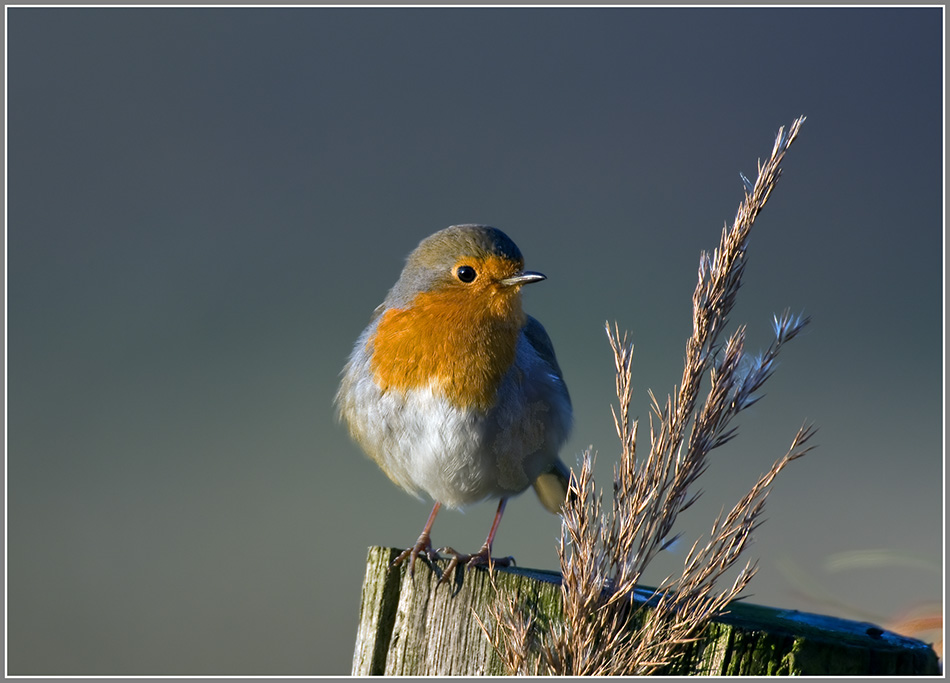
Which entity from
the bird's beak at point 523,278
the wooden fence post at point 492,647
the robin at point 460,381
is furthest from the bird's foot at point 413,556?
the bird's beak at point 523,278

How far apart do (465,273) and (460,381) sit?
0.36 metres

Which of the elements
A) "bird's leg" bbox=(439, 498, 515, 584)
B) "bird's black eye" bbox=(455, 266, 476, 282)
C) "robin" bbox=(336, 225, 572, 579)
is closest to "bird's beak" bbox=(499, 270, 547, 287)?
"robin" bbox=(336, 225, 572, 579)

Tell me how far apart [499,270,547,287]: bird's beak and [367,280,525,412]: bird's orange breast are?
0.05 meters

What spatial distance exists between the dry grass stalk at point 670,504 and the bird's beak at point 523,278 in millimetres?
829

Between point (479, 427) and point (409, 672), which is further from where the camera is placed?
point (479, 427)

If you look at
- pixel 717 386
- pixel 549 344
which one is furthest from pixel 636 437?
pixel 549 344

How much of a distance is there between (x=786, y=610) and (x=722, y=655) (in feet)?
2.70

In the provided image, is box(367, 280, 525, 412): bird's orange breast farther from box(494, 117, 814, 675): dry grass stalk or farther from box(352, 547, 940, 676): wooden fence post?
box(494, 117, 814, 675): dry grass stalk

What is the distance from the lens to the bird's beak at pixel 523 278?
8.84 ft

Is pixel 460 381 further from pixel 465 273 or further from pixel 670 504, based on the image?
pixel 670 504

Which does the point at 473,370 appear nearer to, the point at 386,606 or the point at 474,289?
the point at 474,289

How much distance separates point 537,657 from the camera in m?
1.94

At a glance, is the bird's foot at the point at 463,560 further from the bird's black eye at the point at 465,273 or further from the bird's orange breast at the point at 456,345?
the bird's black eye at the point at 465,273

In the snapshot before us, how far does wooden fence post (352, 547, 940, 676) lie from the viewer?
2.04 metres
